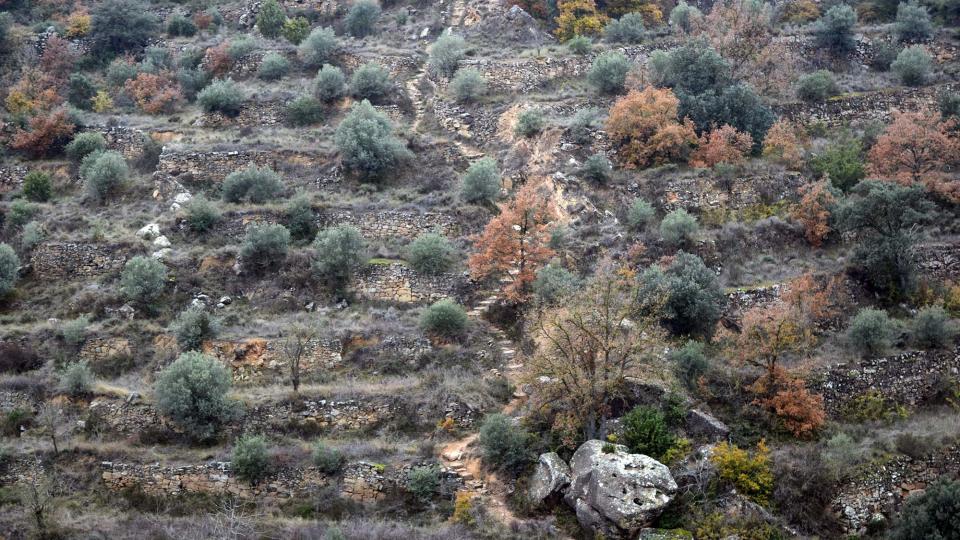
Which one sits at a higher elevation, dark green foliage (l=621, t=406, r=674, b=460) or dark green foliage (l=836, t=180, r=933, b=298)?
dark green foliage (l=836, t=180, r=933, b=298)

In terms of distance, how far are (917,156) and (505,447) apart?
75.6 feet

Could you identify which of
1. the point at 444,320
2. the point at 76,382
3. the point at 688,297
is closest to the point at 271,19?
the point at 444,320

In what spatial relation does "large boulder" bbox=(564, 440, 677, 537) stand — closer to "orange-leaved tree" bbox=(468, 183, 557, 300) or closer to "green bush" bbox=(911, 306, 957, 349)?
"orange-leaved tree" bbox=(468, 183, 557, 300)

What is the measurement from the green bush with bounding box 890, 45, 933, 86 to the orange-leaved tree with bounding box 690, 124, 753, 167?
1054cm

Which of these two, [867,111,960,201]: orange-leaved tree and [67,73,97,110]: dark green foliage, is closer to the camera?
[867,111,960,201]: orange-leaved tree

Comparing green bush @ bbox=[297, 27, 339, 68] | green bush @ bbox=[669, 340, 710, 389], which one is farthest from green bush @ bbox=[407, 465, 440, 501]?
green bush @ bbox=[297, 27, 339, 68]

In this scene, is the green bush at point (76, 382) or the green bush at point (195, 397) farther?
the green bush at point (76, 382)

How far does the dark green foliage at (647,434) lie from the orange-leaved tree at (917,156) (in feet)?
58.4

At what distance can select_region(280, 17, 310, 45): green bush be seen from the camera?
5775 centimetres

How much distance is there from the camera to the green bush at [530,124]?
153 feet

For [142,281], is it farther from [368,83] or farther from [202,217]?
[368,83]

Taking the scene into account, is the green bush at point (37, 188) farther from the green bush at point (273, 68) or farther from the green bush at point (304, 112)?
the green bush at point (273, 68)

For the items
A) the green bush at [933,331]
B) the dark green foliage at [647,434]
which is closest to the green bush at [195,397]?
the dark green foliage at [647,434]

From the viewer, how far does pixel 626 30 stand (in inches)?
2152
